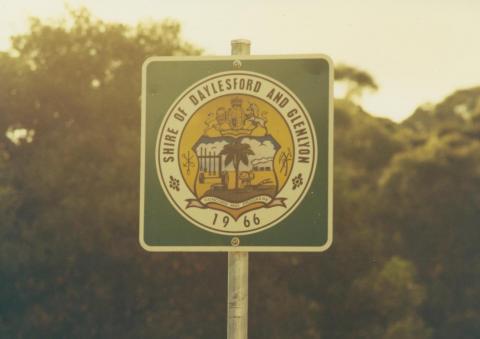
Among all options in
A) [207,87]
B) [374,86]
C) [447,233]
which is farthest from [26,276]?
[207,87]

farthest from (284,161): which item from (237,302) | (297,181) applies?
(237,302)

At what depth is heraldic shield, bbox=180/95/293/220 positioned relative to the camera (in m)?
3.33

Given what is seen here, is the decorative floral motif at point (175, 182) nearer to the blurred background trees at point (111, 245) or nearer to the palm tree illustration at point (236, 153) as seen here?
the palm tree illustration at point (236, 153)

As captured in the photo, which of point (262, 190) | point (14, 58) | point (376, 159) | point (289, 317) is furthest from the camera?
point (376, 159)

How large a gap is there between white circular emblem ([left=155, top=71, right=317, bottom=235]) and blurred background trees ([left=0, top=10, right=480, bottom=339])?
2516 centimetres

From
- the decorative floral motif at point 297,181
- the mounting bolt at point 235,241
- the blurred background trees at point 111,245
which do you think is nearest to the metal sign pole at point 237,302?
the mounting bolt at point 235,241

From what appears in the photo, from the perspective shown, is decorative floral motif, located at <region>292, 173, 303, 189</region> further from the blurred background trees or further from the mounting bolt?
the blurred background trees

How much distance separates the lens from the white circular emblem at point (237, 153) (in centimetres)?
334

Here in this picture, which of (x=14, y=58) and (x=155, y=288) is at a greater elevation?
(x=14, y=58)

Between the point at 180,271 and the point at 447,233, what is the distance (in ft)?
34.3

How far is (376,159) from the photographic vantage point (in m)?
42.2

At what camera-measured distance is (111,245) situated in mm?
29547

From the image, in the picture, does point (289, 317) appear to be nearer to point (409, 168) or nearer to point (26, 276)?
point (26, 276)

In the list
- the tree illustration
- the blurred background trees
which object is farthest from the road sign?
the blurred background trees
